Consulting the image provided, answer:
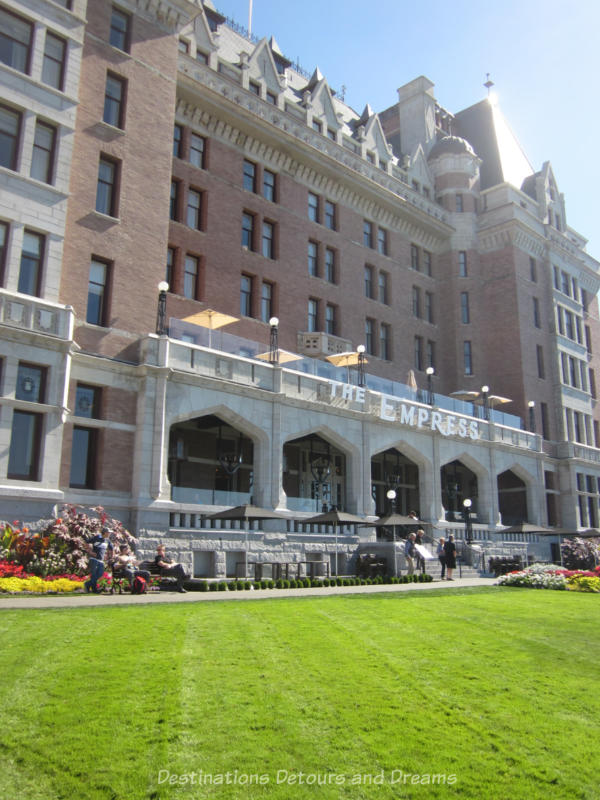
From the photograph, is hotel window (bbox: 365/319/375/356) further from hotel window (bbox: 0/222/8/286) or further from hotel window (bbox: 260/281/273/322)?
hotel window (bbox: 0/222/8/286)

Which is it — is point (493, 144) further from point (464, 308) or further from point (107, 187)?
point (107, 187)

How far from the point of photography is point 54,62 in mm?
24594

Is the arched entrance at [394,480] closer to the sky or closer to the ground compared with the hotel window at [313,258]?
closer to the ground

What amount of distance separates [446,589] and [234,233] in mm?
21874

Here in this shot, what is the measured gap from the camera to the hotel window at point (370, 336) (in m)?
43.0

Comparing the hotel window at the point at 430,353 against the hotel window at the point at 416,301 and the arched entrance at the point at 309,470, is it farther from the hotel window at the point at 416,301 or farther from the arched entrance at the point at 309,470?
the arched entrance at the point at 309,470

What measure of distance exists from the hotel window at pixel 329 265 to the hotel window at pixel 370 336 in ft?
12.6

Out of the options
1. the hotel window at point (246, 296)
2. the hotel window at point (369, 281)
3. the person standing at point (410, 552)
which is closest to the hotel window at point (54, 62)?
the hotel window at point (246, 296)

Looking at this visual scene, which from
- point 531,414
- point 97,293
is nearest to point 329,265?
point 531,414

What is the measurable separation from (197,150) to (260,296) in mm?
8013

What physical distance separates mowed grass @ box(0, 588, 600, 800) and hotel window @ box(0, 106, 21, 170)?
17.1 meters

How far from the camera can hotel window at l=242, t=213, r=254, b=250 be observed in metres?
36.4

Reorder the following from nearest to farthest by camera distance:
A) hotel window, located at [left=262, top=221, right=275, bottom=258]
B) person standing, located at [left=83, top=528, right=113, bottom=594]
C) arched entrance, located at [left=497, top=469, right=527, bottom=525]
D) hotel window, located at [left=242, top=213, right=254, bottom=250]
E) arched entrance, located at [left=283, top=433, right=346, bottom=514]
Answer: person standing, located at [left=83, top=528, right=113, bottom=594] < arched entrance, located at [left=283, top=433, right=346, bottom=514] < hotel window, located at [left=242, top=213, right=254, bottom=250] < hotel window, located at [left=262, top=221, right=275, bottom=258] < arched entrance, located at [left=497, top=469, right=527, bottom=525]

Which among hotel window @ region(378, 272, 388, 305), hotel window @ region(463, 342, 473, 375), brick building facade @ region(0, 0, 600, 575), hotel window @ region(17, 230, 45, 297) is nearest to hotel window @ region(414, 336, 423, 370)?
brick building facade @ region(0, 0, 600, 575)
